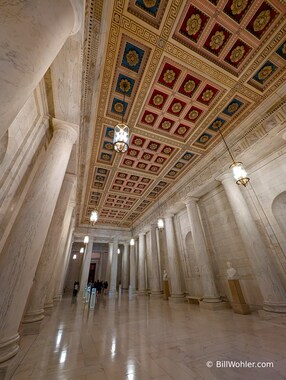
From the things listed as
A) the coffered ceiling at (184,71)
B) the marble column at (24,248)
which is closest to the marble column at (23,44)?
the marble column at (24,248)

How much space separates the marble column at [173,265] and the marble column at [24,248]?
8370 mm

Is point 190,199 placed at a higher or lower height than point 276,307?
higher

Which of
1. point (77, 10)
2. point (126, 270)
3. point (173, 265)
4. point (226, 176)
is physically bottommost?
point (173, 265)

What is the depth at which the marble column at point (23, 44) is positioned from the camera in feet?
4.22

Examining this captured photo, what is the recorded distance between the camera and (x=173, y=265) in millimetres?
9758

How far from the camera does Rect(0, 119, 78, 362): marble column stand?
7.57 feet

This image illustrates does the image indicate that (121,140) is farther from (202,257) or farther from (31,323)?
(202,257)

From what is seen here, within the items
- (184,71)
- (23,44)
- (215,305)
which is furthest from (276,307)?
(23,44)

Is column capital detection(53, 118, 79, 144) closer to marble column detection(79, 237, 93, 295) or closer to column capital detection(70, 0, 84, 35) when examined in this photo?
column capital detection(70, 0, 84, 35)

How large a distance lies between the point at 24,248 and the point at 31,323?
7.64 ft

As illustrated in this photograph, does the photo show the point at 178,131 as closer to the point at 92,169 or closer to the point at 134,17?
the point at 134,17

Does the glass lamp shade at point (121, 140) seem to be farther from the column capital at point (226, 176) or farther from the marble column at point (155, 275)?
the marble column at point (155, 275)

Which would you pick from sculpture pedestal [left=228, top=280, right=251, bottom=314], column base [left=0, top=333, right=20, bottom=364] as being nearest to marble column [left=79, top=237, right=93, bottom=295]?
sculpture pedestal [left=228, top=280, right=251, bottom=314]

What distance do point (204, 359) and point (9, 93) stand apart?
401cm
